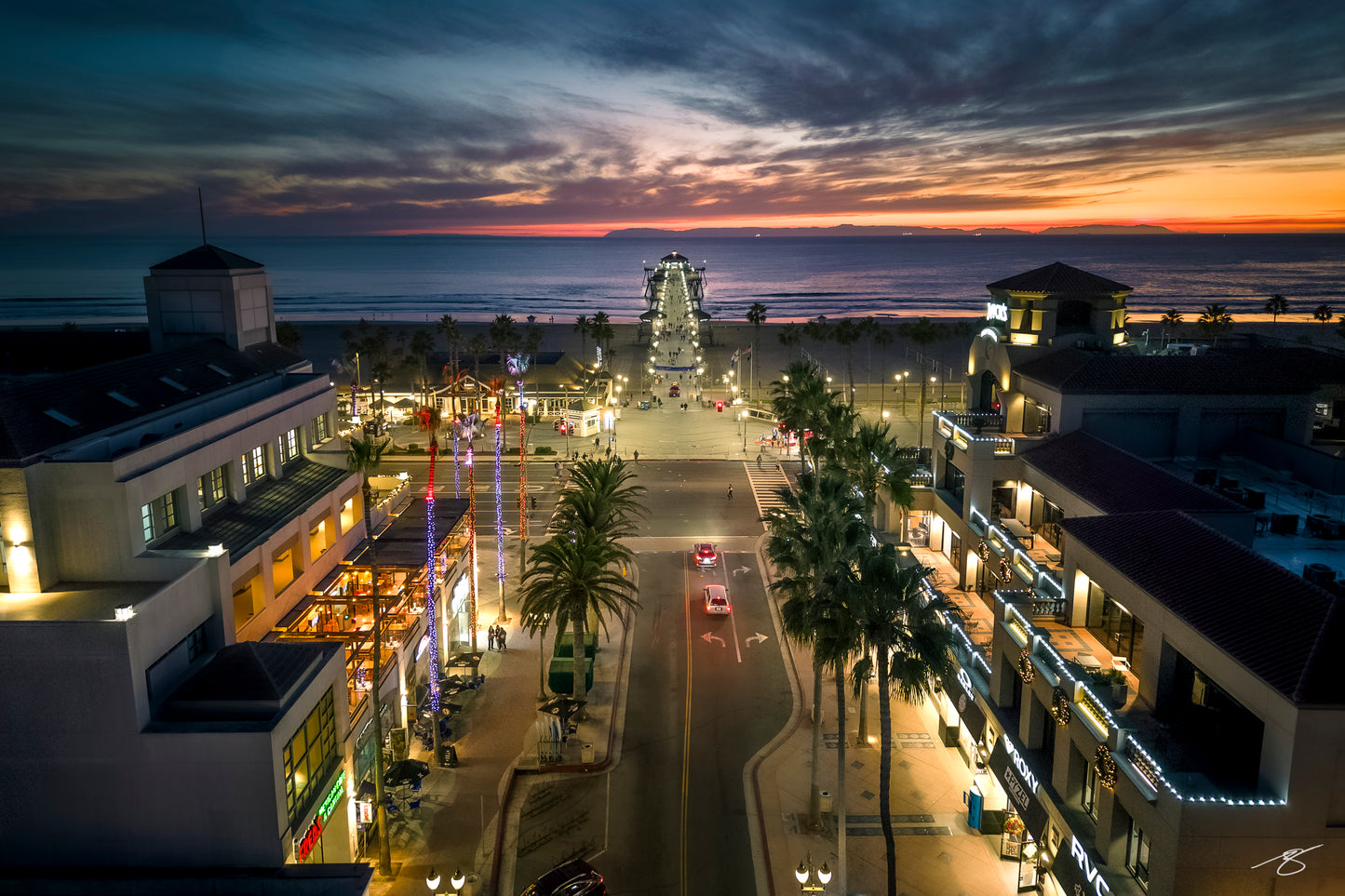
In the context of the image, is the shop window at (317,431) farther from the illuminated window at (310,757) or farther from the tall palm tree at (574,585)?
the illuminated window at (310,757)

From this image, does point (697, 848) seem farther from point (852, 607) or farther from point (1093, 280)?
point (1093, 280)

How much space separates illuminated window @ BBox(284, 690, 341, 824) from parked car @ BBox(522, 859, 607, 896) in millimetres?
7645

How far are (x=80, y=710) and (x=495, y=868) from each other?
13.9 metres

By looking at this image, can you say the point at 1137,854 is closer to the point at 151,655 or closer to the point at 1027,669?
the point at 1027,669

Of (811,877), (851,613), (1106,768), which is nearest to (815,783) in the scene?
(811,877)

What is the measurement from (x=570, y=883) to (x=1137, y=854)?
664 inches

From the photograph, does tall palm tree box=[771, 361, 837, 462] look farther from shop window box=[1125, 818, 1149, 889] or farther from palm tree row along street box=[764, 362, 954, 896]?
shop window box=[1125, 818, 1149, 889]

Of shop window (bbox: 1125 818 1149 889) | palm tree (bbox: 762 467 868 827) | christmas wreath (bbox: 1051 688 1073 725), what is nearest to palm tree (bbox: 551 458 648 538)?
palm tree (bbox: 762 467 868 827)

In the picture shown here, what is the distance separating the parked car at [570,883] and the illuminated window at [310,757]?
7645mm

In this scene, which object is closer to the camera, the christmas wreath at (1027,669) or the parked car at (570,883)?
the parked car at (570,883)

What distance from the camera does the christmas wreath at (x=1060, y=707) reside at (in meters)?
26.4

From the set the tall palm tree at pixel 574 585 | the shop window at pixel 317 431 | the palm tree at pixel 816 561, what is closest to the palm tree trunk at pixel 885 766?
the palm tree at pixel 816 561

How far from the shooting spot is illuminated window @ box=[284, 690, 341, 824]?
25.4 meters

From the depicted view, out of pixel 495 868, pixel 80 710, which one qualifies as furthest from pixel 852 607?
pixel 80 710
